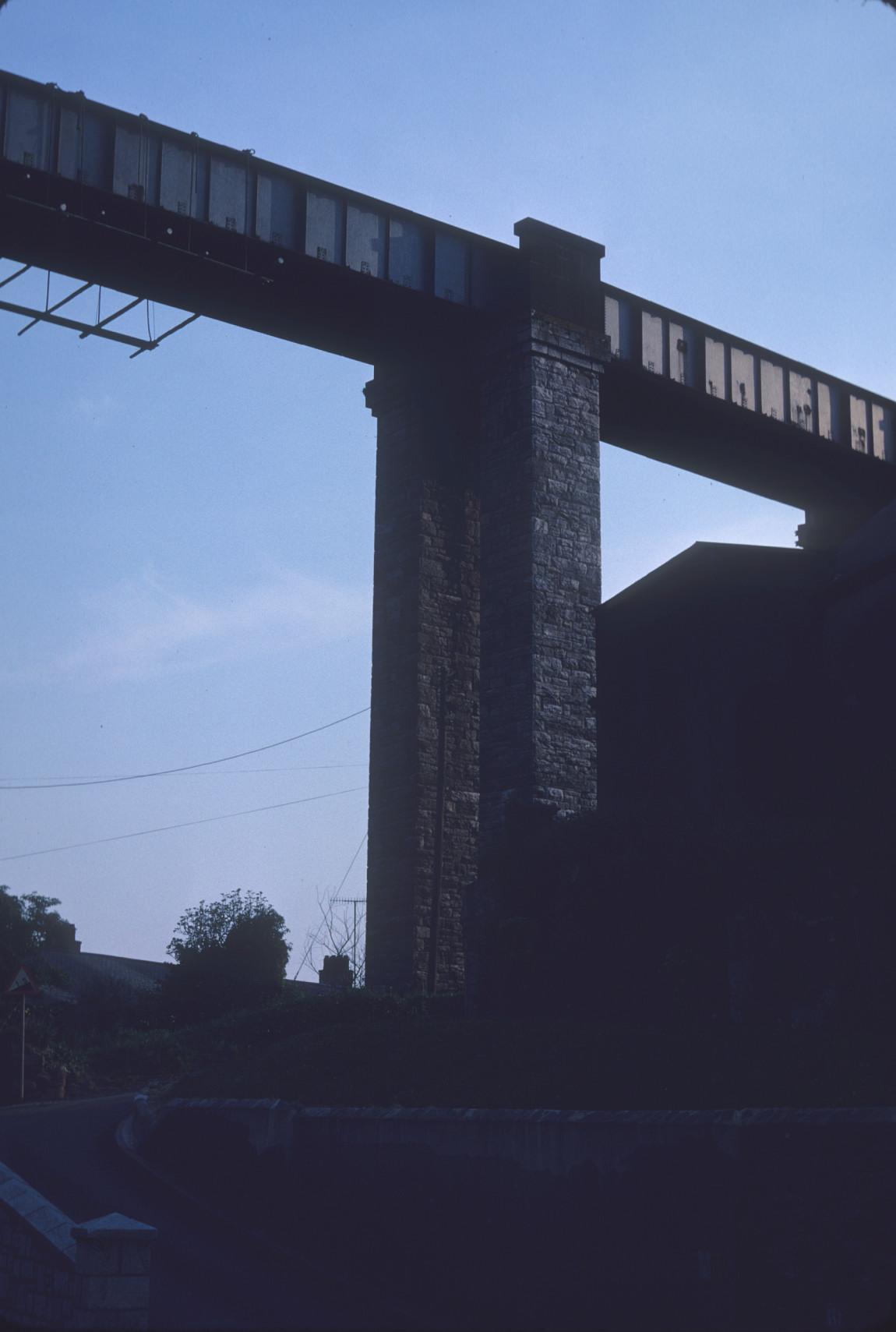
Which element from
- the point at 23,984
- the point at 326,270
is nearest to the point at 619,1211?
the point at 23,984

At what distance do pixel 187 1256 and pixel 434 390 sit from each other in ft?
60.3

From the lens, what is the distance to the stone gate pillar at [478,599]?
25.8 meters

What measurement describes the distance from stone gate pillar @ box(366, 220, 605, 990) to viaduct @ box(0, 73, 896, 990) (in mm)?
46

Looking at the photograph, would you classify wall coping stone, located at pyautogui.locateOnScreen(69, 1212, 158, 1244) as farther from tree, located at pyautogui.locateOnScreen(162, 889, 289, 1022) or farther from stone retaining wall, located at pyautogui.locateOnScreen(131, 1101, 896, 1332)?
tree, located at pyautogui.locateOnScreen(162, 889, 289, 1022)

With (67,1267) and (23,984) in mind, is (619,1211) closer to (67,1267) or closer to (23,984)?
(67,1267)

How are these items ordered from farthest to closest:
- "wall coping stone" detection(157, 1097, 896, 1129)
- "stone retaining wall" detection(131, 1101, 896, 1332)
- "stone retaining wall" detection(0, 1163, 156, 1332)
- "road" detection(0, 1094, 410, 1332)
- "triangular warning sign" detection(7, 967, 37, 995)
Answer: "triangular warning sign" detection(7, 967, 37, 995) < "road" detection(0, 1094, 410, 1332) < "wall coping stone" detection(157, 1097, 896, 1129) < "stone retaining wall" detection(131, 1101, 896, 1332) < "stone retaining wall" detection(0, 1163, 156, 1332)

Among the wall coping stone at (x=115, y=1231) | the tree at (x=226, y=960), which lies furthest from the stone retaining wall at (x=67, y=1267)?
the tree at (x=226, y=960)

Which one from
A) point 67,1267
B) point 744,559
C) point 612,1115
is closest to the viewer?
point 67,1267

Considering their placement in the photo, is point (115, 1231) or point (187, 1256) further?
point (187, 1256)

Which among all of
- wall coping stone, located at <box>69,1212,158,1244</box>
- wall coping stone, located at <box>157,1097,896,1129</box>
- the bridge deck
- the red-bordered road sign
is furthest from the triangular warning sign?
wall coping stone, located at <box>69,1212,158,1244</box>

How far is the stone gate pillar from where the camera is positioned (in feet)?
84.7

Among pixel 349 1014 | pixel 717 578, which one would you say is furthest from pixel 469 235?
pixel 349 1014

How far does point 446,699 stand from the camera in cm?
2788

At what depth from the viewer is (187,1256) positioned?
14023mm
